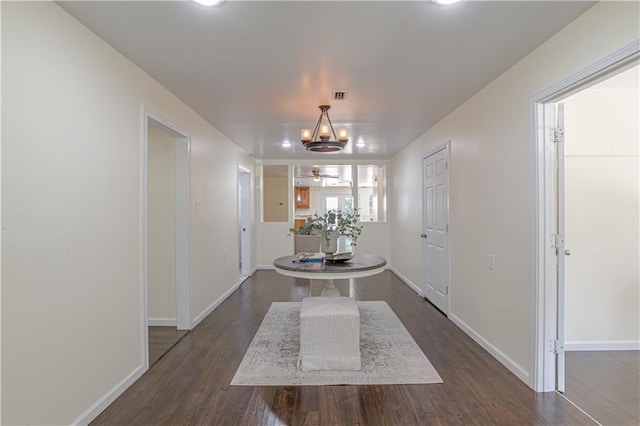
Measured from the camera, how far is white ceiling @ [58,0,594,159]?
1.79m

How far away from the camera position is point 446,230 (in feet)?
12.8

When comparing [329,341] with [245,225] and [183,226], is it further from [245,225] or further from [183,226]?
[245,225]

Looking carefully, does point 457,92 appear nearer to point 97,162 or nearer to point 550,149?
point 550,149

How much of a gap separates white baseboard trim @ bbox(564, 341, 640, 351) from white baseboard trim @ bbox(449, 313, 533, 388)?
0.65 m

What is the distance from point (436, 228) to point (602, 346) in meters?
1.95

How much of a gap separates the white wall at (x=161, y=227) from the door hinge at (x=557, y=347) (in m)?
3.50

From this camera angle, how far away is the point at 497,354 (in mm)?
2725

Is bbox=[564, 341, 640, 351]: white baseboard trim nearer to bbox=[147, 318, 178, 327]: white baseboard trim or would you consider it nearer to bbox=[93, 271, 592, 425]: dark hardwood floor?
bbox=[93, 271, 592, 425]: dark hardwood floor

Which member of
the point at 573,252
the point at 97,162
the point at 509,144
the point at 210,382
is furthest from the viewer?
the point at 573,252

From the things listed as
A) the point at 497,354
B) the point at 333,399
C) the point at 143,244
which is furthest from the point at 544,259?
the point at 143,244

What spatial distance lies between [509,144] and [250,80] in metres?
2.17

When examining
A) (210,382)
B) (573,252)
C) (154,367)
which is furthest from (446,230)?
(154,367)

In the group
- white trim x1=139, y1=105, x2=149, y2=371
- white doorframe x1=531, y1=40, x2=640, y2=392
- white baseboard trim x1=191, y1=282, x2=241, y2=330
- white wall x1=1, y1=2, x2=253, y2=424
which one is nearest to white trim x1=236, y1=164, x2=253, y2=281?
white baseboard trim x1=191, y1=282, x2=241, y2=330

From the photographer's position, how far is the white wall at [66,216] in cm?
150
